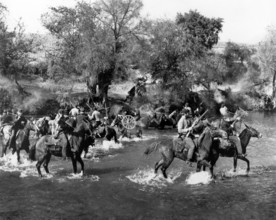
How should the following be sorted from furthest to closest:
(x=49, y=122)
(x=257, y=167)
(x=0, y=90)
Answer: (x=0, y=90) → (x=49, y=122) → (x=257, y=167)

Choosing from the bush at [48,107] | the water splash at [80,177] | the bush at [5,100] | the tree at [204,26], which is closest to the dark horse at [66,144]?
the water splash at [80,177]

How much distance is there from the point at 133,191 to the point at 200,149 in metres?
3.48

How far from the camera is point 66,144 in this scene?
1839 cm

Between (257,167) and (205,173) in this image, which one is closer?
(205,173)

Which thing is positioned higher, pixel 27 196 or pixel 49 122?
pixel 49 122

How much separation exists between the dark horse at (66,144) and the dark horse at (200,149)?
10.4 feet

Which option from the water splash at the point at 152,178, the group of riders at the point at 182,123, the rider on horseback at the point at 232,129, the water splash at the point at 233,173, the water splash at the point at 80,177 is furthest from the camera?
Answer: the rider on horseback at the point at 232,129

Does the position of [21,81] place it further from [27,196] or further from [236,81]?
[27,196]

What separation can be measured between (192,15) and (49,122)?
51.8 metres

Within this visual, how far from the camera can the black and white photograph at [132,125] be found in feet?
50.1

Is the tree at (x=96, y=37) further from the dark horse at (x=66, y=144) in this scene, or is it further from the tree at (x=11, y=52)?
the dark horse at (x=66, y=144)

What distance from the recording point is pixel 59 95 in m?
47.3

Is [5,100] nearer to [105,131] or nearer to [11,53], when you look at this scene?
[11,53]

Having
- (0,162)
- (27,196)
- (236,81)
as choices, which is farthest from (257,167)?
(236,81)
